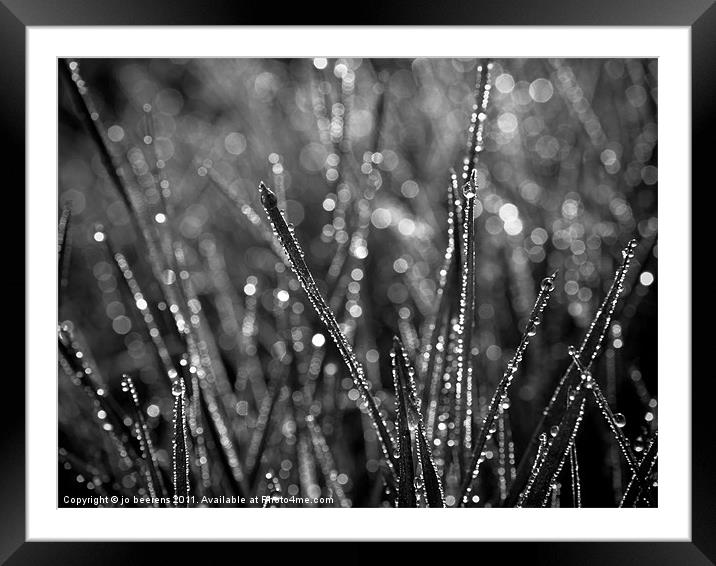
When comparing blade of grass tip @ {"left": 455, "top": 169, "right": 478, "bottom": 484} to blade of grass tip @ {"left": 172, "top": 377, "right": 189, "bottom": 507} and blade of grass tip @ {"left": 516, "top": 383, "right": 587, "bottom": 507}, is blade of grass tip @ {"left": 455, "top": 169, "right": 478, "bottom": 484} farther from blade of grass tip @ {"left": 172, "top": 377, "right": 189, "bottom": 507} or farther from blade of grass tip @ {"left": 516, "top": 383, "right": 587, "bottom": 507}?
blade of grass tip @ {"left": 172, "top": 377, "right": 189, "bottom": 507}

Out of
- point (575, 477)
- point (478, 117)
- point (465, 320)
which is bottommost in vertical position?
point (575, 477)

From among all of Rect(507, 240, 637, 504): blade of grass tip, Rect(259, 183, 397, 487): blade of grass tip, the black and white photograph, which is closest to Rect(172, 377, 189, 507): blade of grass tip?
the black and white photograph

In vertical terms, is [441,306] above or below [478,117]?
below

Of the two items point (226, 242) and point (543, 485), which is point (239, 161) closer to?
point (226, 242)

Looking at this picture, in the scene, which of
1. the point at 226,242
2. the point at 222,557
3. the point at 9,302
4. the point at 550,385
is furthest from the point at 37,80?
the point at 550,385

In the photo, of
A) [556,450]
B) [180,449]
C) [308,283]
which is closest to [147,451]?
[180,449]

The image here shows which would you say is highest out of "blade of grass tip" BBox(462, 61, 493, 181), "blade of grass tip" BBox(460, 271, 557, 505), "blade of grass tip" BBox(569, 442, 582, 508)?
"blade of grass tip" BBox(462, 61, 493, 181)
